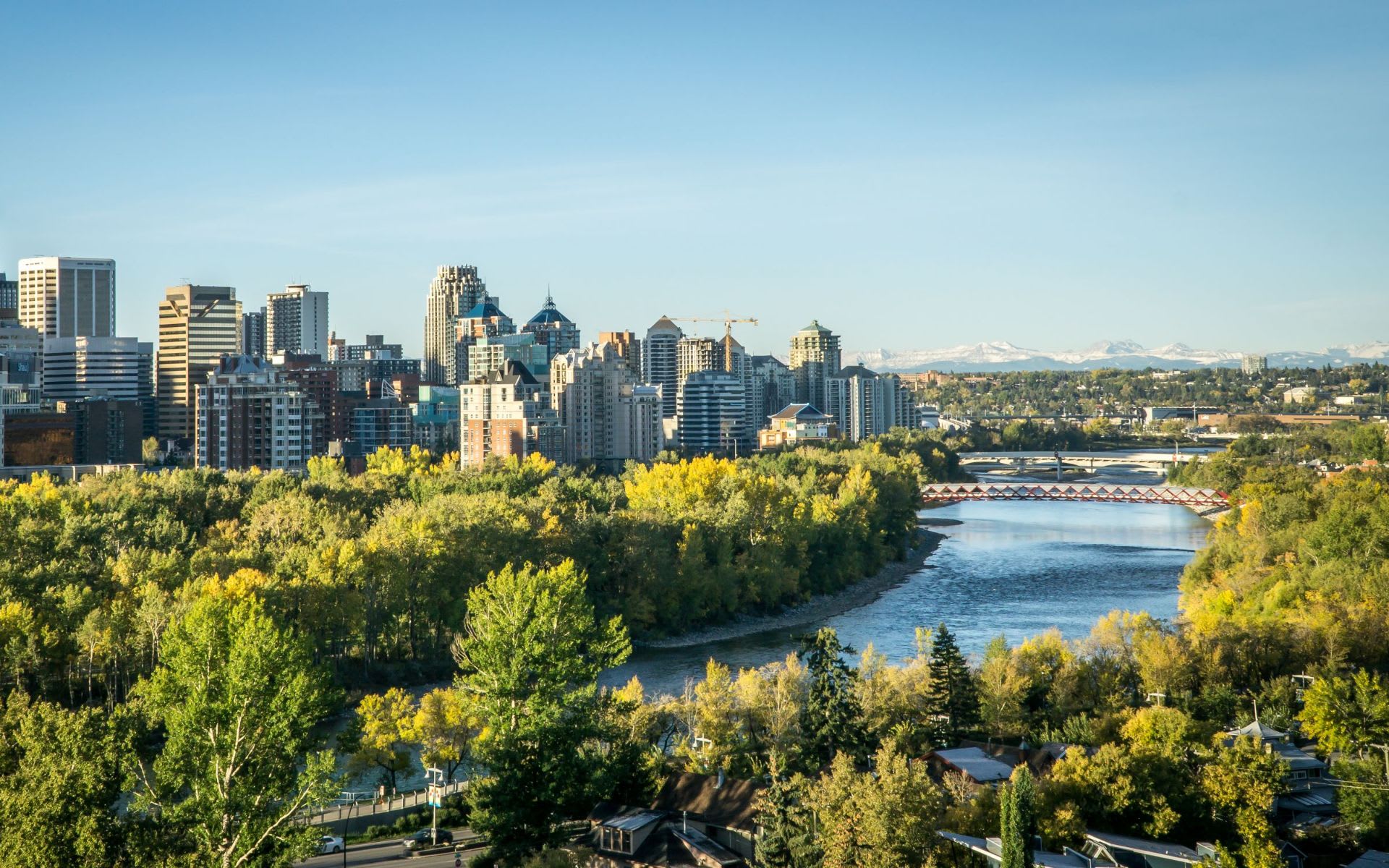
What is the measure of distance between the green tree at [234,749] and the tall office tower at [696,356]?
66.7 meters

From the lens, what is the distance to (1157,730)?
12891mm

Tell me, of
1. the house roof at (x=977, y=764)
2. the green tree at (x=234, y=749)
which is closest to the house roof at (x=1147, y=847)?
the house roof at (x=977, y=764)

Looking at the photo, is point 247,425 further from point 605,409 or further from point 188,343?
→ point 188,343

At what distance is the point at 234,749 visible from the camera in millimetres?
10734

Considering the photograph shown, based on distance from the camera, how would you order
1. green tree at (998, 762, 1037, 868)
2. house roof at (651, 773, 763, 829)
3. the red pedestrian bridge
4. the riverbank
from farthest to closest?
the red pedestrian bridge
the riverbank
house roof at (651, 773, 763, 829)
green tree at (998, 762, 1037, 868)

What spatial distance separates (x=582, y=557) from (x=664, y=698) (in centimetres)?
970

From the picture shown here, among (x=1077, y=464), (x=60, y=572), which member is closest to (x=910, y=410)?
(x=1077, y=464)

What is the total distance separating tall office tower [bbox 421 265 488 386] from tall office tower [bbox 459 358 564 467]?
156 ft

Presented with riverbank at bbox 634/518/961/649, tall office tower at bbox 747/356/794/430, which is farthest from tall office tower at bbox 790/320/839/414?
riverbank at bbox 634/518/961/649

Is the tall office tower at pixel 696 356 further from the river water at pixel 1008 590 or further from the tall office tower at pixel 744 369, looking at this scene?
the river water at pixel 1008 590

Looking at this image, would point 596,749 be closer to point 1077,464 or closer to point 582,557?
point 582,557

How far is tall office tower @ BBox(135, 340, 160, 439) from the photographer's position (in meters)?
56.6

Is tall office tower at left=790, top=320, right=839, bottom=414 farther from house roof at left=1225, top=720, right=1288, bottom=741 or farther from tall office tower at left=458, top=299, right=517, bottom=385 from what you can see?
house roof at left=1225, top=720, right=1288, bottom=741

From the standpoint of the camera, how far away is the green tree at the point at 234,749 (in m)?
10.3
